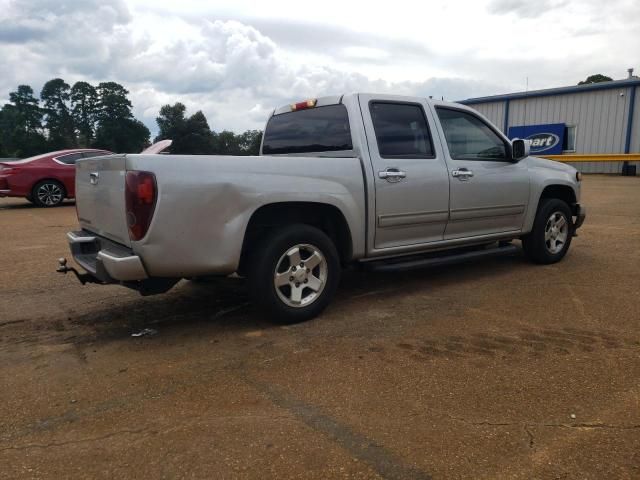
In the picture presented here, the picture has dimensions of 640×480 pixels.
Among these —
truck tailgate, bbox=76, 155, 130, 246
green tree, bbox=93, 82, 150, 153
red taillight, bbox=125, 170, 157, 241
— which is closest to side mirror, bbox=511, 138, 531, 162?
red taillight, bbox=125, 170, 157, 241

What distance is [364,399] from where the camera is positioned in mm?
2754

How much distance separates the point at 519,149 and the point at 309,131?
2.26 meters

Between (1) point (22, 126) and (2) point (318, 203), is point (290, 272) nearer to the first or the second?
(2) point (318, 203)

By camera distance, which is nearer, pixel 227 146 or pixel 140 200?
pixel 140 200

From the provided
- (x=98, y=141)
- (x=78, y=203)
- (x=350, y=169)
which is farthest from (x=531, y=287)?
(x=98, y=141)

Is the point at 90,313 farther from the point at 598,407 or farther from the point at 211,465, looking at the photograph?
the point at 598,407

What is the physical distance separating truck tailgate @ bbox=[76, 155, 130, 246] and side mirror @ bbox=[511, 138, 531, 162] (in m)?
3.91

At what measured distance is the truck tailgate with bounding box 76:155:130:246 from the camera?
3381 millimetres

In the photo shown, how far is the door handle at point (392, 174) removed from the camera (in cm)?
427

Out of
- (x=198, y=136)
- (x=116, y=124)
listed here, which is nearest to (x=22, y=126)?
(x=116, y=124)

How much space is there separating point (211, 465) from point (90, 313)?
2642mm

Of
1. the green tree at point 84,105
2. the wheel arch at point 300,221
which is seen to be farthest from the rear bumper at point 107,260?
the green tree at point 84,105

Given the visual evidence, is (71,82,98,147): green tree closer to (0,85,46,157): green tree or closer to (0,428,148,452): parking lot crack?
(0,85,46,157): green tree

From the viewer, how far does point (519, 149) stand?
533cm
